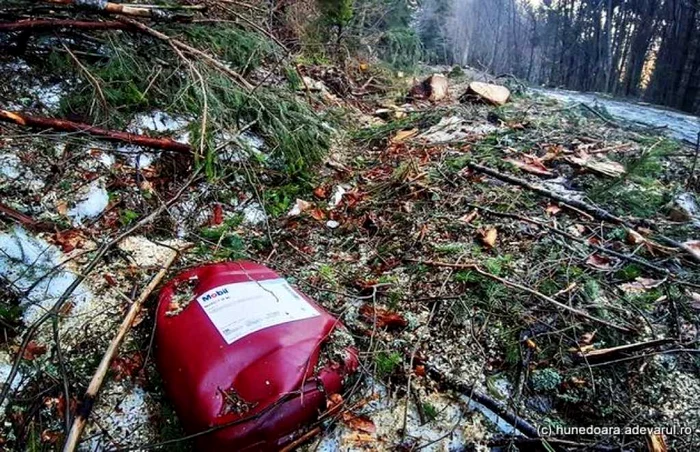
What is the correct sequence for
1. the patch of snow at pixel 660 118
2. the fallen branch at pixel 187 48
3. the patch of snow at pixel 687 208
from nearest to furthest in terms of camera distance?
the patch of snow at pixel 687 208 < the fallen branch at pixel 187 48 < the patch of snow at pixel 660 118

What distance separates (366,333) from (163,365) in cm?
73

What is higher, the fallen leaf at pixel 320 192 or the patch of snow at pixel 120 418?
the fallen leaf at pixel 320 192

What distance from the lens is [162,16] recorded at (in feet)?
8.02

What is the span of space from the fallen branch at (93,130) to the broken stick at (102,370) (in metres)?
0.94

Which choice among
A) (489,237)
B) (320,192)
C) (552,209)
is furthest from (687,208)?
(320,192)

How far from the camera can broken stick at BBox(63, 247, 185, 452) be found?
1.15 m

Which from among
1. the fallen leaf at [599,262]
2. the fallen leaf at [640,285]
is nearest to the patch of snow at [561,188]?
the fallen leaf at [599,262]

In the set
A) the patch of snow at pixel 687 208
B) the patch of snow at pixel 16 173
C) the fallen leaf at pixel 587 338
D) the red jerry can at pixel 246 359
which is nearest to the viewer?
the red jerry can at pixel 246 359

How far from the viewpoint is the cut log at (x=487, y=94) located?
14.7 feet

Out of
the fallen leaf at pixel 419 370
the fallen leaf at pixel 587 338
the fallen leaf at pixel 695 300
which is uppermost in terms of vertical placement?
the fallen leaf at pixel 695 300

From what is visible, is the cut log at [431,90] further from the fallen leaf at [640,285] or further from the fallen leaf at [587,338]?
the fallen leaf at [587,338]

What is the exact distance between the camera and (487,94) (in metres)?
4.53

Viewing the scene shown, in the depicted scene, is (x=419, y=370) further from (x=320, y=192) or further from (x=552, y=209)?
(x=320, y=192)

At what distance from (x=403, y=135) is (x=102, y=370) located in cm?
287
